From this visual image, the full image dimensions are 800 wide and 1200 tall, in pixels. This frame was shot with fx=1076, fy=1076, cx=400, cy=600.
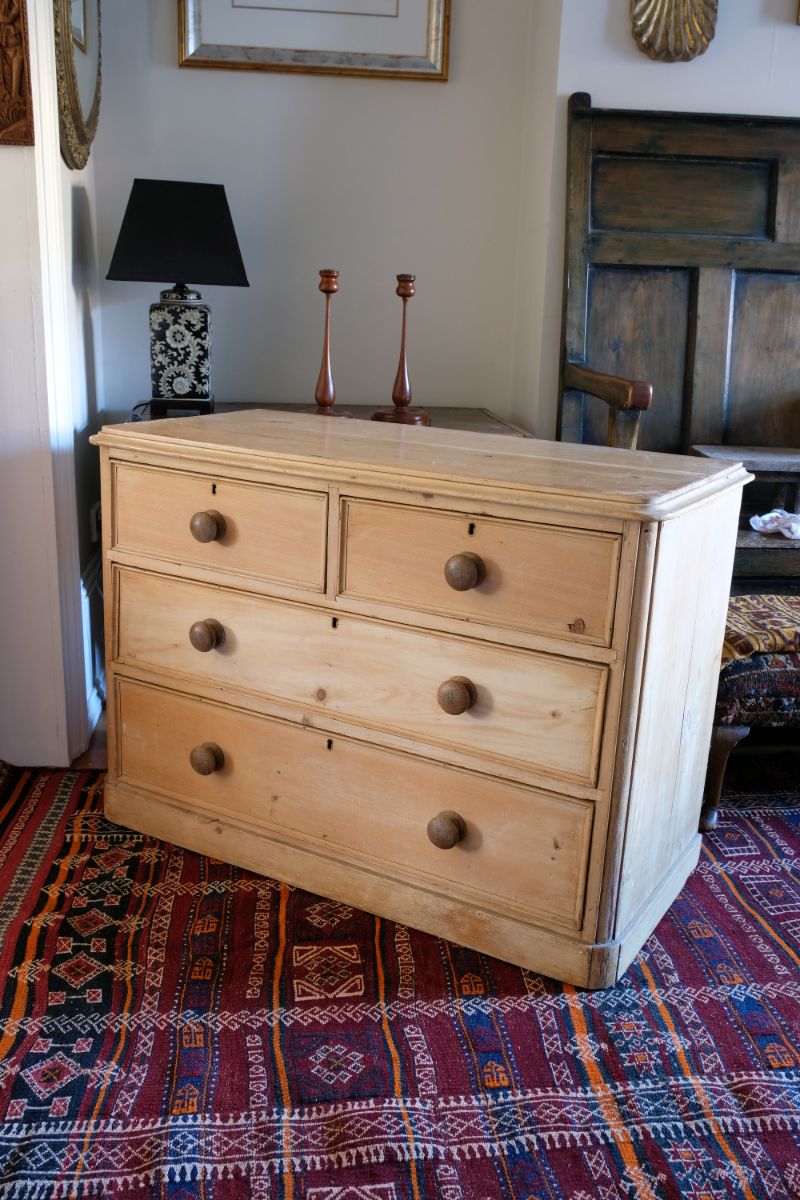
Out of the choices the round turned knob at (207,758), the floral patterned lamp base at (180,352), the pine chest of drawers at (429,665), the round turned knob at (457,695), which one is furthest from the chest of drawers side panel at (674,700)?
the floral patterned lamp base at (180,352)

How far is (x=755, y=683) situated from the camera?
6.77 feet

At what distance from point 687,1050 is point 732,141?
2197 millimetres

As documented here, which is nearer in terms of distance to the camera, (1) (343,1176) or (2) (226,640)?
(1) (343,1176)

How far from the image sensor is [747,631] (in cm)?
210

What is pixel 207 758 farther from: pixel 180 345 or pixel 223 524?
pixel 180 345

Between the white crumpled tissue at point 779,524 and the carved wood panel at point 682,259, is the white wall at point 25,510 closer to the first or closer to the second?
the carved wood panel at point 682,259

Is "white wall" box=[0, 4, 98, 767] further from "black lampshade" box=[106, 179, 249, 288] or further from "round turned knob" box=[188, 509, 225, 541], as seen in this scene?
"round turned knob" box=[188, 509, 225, 541]

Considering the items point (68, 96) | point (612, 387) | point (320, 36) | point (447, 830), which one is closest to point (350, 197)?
point (320, 36)

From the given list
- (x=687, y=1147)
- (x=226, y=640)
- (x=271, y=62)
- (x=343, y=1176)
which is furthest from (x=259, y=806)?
(x=271, y=62)

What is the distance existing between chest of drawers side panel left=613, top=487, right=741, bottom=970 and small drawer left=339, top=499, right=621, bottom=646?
9cm

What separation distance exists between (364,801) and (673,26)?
205 cm

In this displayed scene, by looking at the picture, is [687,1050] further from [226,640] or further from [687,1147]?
[226,640]

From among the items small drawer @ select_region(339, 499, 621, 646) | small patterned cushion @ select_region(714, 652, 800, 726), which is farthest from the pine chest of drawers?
small patterned cushion @ select_region(714, 652, 800, 726)

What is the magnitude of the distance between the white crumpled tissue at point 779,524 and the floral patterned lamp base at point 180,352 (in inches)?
54.3
